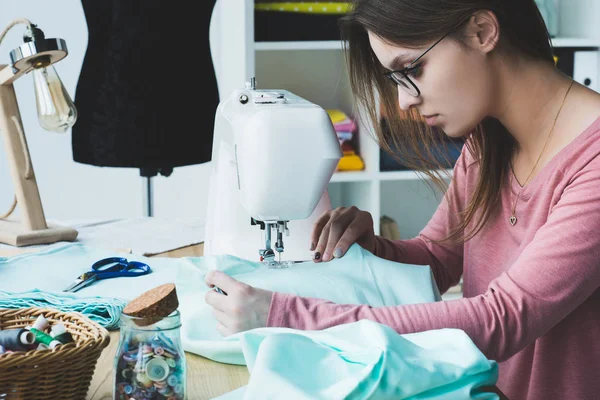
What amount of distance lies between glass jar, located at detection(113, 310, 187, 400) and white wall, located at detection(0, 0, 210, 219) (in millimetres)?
2440

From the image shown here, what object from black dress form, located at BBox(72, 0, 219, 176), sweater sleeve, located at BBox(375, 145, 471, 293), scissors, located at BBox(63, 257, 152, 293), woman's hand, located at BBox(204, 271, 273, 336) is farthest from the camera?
black dress form, located at BBox(72, 0, 219, 176)

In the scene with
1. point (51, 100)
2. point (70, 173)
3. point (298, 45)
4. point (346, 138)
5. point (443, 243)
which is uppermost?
point (51, 100)

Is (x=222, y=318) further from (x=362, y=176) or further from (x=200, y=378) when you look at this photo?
(x=362, y=176)

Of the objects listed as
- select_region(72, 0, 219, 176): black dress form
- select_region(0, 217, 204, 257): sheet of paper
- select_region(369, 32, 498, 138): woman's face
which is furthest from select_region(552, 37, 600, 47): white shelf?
select_region(369, 32, 498, 138): woman's face

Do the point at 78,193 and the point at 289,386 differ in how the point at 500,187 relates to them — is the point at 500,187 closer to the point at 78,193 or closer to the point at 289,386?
the point at 289,386

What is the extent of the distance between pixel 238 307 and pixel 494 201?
2.24ft

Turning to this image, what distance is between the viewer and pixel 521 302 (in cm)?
118

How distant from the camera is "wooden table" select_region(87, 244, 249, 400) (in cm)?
101

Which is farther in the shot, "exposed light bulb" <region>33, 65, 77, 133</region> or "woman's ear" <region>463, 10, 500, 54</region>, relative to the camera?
"exposed light bulb" <region>33, 65, 77, 133</region>

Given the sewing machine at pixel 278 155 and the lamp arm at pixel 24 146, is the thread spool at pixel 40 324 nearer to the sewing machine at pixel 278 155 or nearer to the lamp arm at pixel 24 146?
the sewing machine at pixel 278 155

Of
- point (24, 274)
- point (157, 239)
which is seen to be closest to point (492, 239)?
point (157, 239)

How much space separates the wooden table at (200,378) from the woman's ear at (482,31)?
656mm

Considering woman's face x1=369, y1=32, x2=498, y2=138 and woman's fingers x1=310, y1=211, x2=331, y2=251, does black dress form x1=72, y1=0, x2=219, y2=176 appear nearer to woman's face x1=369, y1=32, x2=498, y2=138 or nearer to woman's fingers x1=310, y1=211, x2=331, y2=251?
woman's fingers x1=310, y1=211, x2=331, y2=251

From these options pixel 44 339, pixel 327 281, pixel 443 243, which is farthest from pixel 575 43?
pixel 44 339
